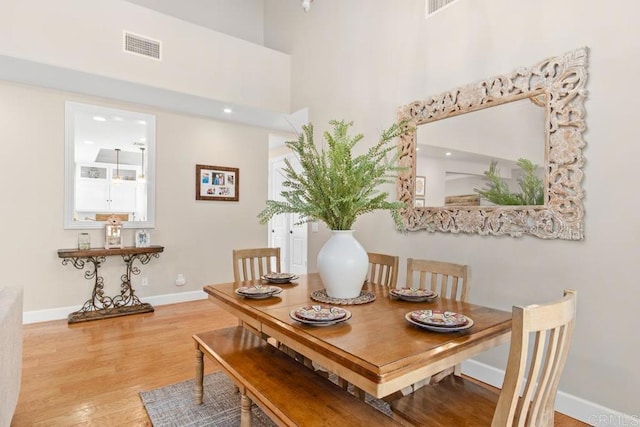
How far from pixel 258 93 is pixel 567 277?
3.62 metres

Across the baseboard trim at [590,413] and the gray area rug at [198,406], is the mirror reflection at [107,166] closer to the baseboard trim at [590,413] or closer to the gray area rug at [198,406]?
the gray area rug at [198,406]

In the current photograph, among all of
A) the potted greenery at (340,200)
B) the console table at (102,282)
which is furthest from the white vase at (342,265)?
the console table at (102,282)

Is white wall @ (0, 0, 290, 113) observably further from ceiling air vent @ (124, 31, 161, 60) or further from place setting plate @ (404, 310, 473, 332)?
place setting plate @ (404, 310, 473, 332)

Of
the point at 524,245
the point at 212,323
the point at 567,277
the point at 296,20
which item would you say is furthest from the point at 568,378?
the point at 296,20

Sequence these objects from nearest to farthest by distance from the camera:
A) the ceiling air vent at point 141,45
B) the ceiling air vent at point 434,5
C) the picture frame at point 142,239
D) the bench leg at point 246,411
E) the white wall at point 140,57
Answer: the bench leg at point 246,411 → the ceiling air vent at point 434,5 → the white wall at point 140,57 → the ceiling air vent at point 141,45 → the picture frame at point 142,239

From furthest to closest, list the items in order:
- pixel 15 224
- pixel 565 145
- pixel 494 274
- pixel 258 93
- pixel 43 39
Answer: pixel 258 93
pixel 15 224
pixel 43 39
pixel 494 274
pixel 565 145

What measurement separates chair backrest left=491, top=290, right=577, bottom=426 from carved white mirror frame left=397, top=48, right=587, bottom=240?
1123 mm

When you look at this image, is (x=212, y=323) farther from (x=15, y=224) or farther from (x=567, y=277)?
(x=567, y=277)

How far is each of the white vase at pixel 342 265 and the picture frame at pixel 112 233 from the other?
312 centimetres

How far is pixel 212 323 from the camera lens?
3.69 m

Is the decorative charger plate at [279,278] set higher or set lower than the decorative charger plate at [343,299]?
higher

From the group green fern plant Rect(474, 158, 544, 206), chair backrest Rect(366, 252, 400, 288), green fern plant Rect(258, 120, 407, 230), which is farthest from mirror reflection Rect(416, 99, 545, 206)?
green fern plant Rect(258, 120, 407, 230)

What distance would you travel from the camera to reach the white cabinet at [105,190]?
12.7 ft

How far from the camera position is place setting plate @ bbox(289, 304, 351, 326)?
4.55ft
